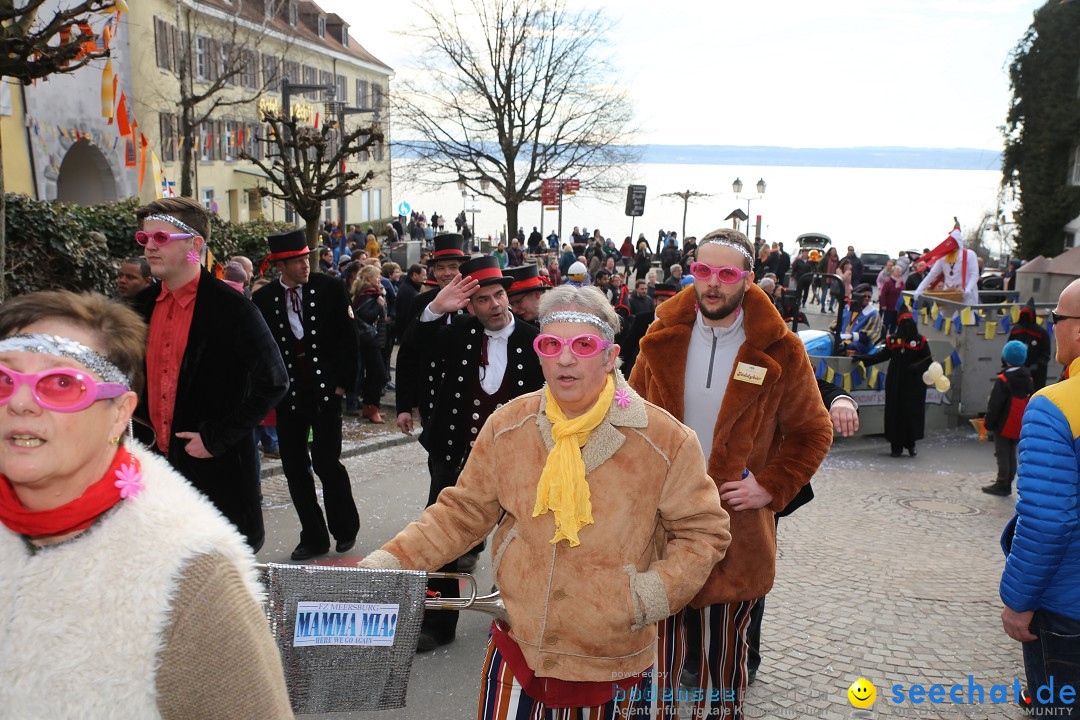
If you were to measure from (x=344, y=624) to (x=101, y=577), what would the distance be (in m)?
0.84

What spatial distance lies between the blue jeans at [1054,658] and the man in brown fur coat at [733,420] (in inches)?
39.4

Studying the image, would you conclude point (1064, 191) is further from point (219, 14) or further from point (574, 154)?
point (219, 14)

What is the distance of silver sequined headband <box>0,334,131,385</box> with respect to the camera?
178 cm

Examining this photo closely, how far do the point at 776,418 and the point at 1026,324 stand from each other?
9658 millimetres

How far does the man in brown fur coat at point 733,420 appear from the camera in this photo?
3.73 metres

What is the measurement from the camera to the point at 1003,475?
9586mm

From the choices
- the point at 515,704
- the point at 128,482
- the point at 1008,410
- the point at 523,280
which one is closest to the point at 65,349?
the point at 128,482

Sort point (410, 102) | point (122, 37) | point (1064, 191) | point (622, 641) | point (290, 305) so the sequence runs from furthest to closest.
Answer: point (410, 102)
point (1064, 191)
point (122, 37)
point (290, 305)
point (622, 641)

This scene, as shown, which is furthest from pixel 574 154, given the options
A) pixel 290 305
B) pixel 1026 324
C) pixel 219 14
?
pixel 290 305

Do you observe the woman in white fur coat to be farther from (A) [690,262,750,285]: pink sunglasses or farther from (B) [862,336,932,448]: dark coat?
(B) [862,336,932,448]: dark coat

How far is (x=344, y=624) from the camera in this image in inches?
94.8

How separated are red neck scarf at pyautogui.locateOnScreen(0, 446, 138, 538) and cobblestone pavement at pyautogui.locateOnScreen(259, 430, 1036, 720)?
300cm

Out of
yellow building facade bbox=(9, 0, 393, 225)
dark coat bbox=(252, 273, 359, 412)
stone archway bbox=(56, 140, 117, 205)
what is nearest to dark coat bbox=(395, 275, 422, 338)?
yellow building facade bbox=(9, 0, 393, 225)

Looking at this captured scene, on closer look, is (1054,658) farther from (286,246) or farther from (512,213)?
(512,213)
